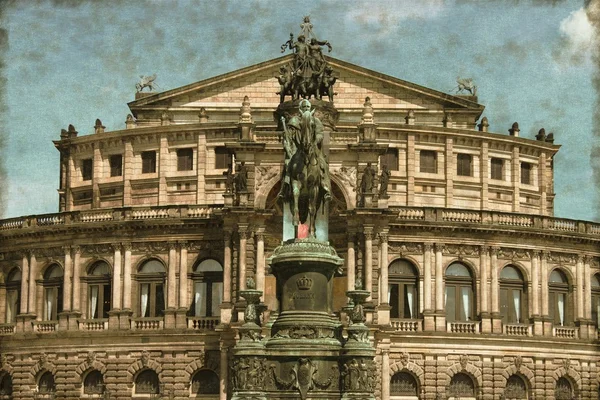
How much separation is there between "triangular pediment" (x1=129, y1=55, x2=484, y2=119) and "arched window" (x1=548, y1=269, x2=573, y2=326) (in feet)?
46.2

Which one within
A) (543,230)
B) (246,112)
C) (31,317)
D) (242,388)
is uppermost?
(246,112)

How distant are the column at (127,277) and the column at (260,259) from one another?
10.3 metres

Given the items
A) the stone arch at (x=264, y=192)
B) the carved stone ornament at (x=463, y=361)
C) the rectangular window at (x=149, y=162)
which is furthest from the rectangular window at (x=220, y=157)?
the carved stone ornament at (x=463, y=361)

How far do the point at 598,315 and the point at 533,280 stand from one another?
616 cm

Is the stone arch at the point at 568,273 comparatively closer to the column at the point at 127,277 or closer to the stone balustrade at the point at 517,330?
the stone balustrade at the point at 517,330

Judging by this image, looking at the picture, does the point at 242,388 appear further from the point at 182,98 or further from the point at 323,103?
the point at 182,98

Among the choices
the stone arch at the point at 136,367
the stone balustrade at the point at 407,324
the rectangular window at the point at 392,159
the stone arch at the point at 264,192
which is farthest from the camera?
the rectangular window at the point at 392,159

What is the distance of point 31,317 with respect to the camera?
269 feet

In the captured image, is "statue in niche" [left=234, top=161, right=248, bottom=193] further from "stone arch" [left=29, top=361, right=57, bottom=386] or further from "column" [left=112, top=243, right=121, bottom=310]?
"stone arch" [left=29, top=361, right=57, bottom=386]

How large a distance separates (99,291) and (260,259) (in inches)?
508

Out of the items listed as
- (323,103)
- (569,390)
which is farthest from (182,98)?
(569,390)

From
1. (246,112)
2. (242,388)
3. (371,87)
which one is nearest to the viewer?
(242,388)

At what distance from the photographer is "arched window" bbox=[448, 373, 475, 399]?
78.8 m

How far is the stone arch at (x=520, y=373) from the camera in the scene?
79312mm
